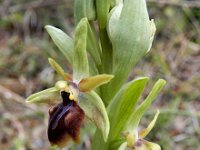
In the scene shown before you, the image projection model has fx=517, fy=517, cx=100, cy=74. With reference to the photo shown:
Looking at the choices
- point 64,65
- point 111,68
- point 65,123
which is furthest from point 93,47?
point 64,65

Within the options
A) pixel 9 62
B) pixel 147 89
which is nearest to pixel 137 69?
pixel 147 89

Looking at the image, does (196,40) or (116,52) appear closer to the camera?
(116,52)

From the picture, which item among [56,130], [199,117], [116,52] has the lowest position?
[199,117]

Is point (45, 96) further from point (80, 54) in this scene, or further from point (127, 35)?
point (127, 35)

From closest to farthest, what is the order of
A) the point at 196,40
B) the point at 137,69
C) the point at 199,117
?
the point at 199,117
the point at 137,69
the point at 196,40

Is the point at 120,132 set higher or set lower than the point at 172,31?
higher

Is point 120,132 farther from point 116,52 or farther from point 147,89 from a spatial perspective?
point 147,89
